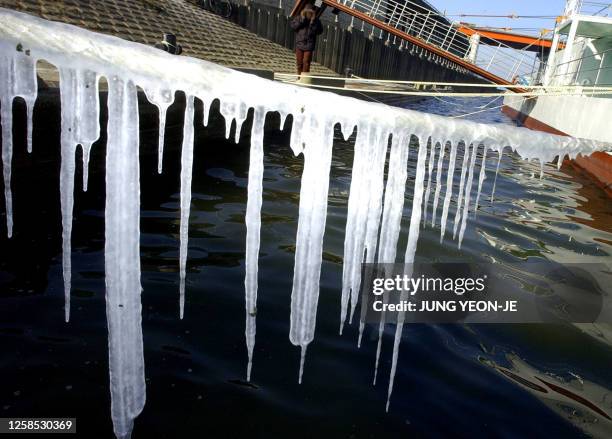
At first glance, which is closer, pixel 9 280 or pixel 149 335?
pixel 149 335

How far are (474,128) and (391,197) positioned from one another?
686mm

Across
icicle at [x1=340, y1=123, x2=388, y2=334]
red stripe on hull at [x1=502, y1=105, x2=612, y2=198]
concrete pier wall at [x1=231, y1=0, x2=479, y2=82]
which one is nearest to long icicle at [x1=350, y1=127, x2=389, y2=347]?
icicle at [x1=340, y1=123, x2=388, y2=334]

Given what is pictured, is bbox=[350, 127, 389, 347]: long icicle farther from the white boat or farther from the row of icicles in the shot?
the white boat

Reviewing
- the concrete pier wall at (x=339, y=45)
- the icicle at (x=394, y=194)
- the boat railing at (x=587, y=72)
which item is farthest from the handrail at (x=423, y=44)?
the icicle at (x=394, y=194)

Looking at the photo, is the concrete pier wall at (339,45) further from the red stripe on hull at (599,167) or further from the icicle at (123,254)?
the icicle at (123,254)

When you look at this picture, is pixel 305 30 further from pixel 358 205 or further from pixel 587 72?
pixel 587 72

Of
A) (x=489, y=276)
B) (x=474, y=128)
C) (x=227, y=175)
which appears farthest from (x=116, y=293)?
(x=227, y=175)

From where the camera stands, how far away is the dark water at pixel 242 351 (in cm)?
315

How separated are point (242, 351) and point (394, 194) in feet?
6.54

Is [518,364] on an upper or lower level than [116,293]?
lower

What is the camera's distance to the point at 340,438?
303cm

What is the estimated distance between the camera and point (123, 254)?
7.95 feet

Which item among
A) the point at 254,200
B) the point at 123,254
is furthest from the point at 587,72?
the point at 123,254

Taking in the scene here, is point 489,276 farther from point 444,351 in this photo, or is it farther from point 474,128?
point 474,128
